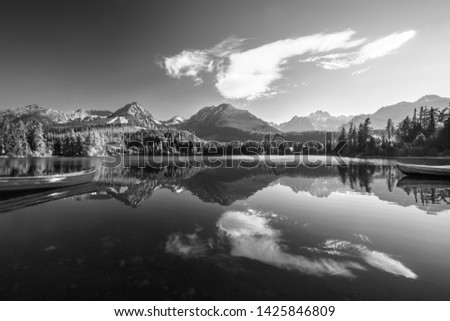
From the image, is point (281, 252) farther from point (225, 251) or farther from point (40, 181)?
point (40, 181)

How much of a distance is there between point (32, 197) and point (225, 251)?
28480 millimetres

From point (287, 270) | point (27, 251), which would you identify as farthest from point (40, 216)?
point (287, 270)

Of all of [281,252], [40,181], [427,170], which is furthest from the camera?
[427,170]

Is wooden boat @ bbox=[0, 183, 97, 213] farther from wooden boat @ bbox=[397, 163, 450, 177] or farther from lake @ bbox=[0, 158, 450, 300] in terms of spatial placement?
wooden boat @ bbox=[397, 163, 450, 177]

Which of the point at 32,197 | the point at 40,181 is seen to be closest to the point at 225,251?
the point at 32,197

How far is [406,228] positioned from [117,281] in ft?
63.0

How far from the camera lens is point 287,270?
10492mm

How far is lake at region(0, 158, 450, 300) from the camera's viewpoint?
8.91 metres

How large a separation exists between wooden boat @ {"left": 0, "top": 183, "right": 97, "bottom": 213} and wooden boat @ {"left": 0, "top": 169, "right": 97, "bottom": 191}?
0.75 metres

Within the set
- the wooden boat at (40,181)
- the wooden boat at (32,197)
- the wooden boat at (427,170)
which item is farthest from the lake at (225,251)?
the wooden boat at (427,170)

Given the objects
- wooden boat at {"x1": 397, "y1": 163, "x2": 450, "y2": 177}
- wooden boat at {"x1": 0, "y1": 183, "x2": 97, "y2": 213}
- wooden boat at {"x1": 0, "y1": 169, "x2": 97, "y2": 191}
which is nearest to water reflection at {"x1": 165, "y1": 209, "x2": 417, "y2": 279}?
wooden boat at {"x1": 0, "y1": 183, "x2": 97, "y2": 213}

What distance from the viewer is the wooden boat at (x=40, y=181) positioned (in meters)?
28.5

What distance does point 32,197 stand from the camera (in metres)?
27.9
